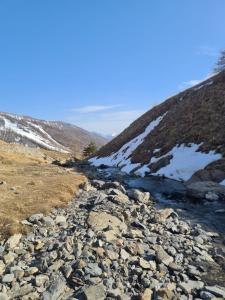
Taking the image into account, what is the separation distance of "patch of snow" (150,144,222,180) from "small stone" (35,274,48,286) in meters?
24.2

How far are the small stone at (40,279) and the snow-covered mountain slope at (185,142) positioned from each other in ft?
71.0

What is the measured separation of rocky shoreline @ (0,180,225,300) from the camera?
11172 mm

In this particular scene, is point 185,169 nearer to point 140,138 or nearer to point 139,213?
point 139,213

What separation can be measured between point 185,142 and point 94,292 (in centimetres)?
3362

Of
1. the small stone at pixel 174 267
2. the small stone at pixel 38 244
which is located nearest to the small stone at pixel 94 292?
the small stone at pixel 174 267

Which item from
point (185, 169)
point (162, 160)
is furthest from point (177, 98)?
point (185, 169)

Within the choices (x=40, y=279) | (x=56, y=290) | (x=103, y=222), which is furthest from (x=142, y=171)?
(x=56, y=290)

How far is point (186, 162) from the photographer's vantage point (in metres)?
36.8

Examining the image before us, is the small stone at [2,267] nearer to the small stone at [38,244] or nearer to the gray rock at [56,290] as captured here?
the small stone at [38,244]

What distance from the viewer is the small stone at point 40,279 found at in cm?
1146

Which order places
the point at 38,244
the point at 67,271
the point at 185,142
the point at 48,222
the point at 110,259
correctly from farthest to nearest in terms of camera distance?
the point at 185,142 → the point at 48,222 → the point at 38,244 → the point at 110,259 → the point at 67,271

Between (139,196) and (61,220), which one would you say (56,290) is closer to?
(61,220)

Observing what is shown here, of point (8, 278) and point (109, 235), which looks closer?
point (8, 278)

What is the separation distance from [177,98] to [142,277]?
5987 cm
